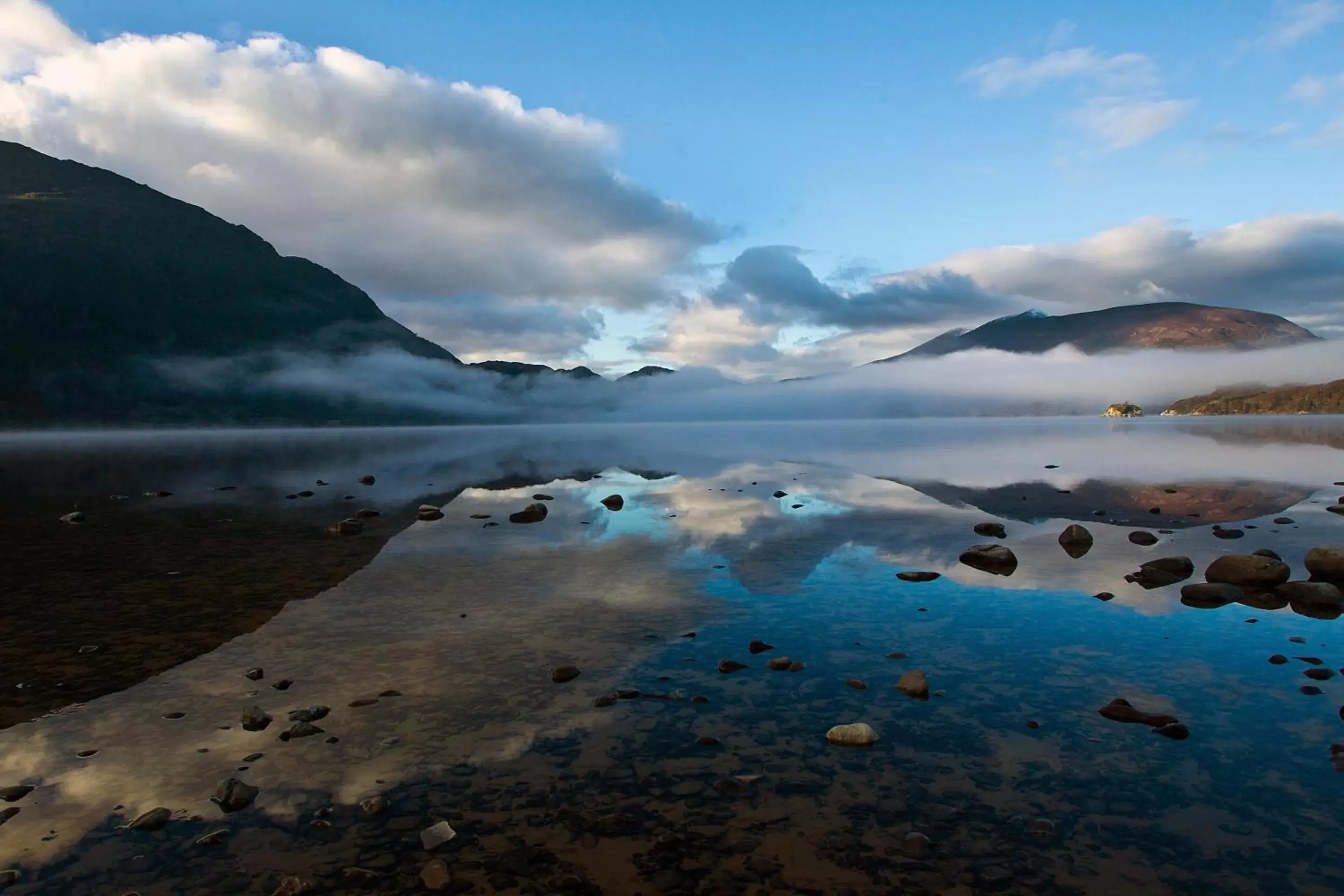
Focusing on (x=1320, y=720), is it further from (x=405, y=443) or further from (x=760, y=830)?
(x=405, y=443)

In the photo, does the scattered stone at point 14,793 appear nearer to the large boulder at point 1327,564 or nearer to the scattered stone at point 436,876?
the scattered stone at point 436,876

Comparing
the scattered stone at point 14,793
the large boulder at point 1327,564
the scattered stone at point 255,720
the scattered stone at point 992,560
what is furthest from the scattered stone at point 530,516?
the large boulder at point 1327,564

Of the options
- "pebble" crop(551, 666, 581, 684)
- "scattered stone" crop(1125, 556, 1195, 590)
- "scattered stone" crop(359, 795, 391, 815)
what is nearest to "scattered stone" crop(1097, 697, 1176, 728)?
"pebble" crop(551, 666, 581, 684)

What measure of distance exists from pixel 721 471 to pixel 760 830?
61.5 meters

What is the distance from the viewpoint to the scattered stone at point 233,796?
9617 mm

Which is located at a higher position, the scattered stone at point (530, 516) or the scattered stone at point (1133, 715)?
the scattered stone at point (1133, 715)

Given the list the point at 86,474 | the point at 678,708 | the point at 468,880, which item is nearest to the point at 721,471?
the point at 678,708

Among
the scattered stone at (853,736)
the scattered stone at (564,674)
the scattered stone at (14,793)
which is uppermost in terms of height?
the scattered stone at (853,736)

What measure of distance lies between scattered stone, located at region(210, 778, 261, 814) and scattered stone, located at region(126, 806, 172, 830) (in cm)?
56

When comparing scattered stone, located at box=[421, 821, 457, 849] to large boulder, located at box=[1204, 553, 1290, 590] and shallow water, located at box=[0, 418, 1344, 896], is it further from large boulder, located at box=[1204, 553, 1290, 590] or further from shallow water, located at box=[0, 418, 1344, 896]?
large boulder, located at box=[1204, 553, 1290, 590]

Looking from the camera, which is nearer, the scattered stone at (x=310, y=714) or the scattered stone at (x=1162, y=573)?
the scattered stone at (x=310, y=714)

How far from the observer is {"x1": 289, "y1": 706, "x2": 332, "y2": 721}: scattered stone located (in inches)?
491

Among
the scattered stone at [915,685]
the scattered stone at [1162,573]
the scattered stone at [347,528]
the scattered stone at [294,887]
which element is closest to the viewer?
the scattered stone at [294,887]

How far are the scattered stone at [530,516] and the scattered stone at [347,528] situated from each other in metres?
7.32
